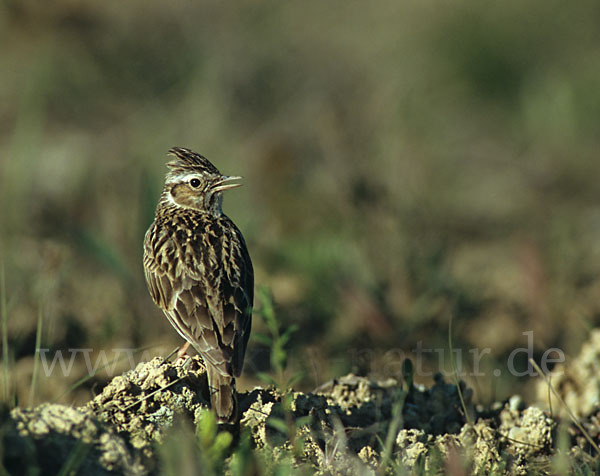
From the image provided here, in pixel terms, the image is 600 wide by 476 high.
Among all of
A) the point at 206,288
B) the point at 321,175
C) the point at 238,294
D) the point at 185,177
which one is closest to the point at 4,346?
the point at 206,288

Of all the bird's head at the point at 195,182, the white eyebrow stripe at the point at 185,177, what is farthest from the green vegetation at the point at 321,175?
the white eyebrow stripe at the point at 185,177

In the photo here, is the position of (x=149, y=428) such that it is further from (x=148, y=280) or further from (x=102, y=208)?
(x=102, y=208)

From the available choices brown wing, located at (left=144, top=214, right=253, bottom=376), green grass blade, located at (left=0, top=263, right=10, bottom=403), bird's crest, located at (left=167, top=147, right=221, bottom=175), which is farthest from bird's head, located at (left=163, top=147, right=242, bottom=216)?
green grass blade, located at (left=0, top=263, right=10, bottom=403)

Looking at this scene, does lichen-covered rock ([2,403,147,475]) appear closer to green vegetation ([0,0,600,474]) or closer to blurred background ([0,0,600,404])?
green vegetation ([0,0,600,474])

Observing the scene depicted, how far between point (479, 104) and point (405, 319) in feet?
19.7

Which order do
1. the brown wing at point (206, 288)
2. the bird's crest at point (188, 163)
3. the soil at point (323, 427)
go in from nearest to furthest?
the soil at point (323, 427) < the brown wing at point (206, 288) < the bird's crest at point (188, 163)

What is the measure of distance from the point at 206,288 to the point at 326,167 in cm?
477

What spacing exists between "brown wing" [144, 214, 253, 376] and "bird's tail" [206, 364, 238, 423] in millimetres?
39

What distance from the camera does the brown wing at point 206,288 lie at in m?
4.61

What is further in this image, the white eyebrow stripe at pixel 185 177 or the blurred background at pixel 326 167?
the blurred background at pixel 326 167

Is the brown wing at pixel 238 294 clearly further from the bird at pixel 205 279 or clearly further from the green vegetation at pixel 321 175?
the green vegetation at pixel 321 175

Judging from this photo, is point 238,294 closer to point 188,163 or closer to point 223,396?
point 223,396

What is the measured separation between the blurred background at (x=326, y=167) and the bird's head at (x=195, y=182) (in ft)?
3.02

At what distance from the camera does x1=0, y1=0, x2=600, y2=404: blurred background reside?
7.49 metres
